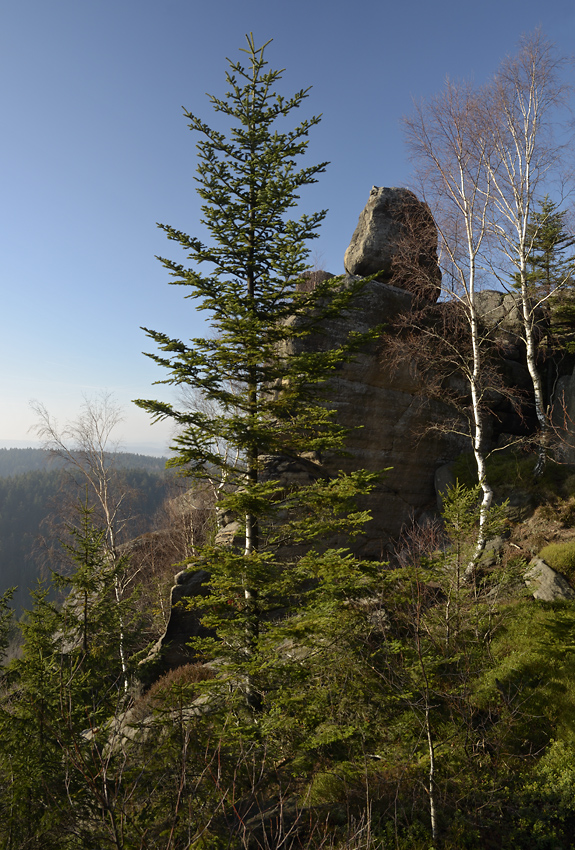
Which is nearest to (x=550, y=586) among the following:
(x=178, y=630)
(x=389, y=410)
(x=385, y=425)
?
(x=385, y=425)

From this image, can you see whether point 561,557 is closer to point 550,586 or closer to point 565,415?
point 550,586

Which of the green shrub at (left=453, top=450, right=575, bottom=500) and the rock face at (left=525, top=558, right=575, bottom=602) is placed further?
the green shrub at (left=453, top=450, right=575, bottom=500)

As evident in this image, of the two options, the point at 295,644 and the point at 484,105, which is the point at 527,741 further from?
the point at 484,105

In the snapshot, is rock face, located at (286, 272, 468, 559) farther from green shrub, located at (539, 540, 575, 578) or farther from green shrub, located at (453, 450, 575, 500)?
green shrub, located at (539, 540, 575, 578)

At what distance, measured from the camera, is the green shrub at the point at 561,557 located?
10281 millimetres

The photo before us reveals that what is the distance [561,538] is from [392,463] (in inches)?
212

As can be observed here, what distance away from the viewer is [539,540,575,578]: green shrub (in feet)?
33.7

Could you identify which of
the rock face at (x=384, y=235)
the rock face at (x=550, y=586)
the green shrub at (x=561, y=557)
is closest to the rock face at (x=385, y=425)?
the rock face at (x=384, y=235)

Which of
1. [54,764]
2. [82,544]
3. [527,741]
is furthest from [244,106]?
[527,741]

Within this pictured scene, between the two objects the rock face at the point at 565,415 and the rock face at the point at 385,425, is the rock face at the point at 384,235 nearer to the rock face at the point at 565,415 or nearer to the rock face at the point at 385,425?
the rock face at the point at 385,425

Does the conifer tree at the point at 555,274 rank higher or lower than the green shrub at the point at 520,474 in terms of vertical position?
higher

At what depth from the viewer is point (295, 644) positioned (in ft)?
22.5

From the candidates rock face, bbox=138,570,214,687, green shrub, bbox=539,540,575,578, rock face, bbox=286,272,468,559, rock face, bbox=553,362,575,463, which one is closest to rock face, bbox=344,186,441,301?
rock face, bbox=286,272,468,559

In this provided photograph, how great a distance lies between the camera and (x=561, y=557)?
1044 cm
